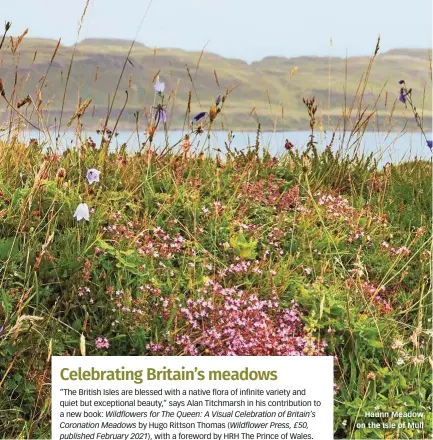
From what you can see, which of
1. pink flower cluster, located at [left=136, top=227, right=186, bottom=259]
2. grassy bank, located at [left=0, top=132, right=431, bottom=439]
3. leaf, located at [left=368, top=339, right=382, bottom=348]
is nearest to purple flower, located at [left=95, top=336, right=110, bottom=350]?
grassy bank, located at [left=0, top=132, right=431, bottom=439]

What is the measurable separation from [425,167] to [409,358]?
3.01 m

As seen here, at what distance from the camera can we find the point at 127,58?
4.78m

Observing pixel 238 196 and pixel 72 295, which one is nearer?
pixel 72 295

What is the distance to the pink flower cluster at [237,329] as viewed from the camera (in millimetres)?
3459

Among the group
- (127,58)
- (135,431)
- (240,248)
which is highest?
(127,58)

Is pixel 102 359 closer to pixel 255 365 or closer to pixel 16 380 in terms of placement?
pixel 16 380

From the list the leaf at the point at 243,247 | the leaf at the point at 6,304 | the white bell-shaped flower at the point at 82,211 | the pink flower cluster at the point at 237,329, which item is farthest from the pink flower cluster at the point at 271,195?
the leaf at the point at 6,304

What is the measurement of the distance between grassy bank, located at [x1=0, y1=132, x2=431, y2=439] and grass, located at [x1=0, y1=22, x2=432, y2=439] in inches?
0.5

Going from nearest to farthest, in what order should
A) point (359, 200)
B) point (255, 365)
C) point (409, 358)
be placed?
point (255, 365) → point (409, 358) → point (359, 200)

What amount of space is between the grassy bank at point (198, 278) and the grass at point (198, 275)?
1 centimetres

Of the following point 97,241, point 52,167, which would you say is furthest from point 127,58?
point 97,241

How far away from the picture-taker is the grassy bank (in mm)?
3408
